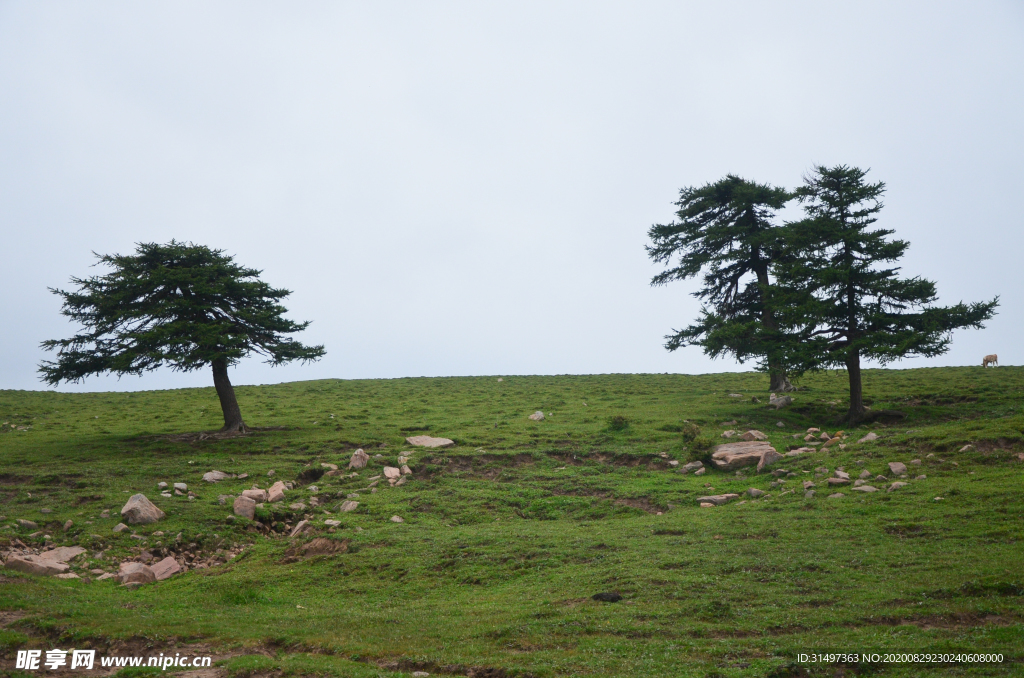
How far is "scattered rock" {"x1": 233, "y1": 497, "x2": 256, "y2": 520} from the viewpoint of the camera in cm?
2144

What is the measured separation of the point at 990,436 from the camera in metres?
22.0

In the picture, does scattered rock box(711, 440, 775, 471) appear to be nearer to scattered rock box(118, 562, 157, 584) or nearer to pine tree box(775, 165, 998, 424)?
pine tree box(775, 165, 998, 424)

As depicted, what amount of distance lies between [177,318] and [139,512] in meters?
13.7

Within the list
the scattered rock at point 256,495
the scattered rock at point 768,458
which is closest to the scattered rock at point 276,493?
the scattered rock at point 256,495

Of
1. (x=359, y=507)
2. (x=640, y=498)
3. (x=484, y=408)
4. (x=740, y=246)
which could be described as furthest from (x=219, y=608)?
(x=740, y=246)

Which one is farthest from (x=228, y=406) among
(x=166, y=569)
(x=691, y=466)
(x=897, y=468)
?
(x=897, y=468)

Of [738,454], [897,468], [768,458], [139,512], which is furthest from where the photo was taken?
[738,454]

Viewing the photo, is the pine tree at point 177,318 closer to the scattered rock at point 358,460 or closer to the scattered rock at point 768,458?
the scattered rock at point 358,460

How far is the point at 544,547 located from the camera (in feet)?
59.0

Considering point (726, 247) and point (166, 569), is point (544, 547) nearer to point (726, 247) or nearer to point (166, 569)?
point (166, 569)

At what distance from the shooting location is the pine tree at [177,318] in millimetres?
29406

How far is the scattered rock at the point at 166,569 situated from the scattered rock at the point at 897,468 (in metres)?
22.9

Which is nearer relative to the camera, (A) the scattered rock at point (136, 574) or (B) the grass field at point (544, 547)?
(B) the grass field at point (544, 547)

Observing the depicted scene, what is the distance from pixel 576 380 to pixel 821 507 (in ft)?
102
